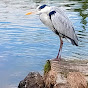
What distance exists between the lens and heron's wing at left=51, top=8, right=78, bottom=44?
7.43 metres

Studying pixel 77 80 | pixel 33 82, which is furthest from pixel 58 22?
pixel 77 80

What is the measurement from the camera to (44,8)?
7414 mm

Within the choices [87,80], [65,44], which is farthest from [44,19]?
[65,44]

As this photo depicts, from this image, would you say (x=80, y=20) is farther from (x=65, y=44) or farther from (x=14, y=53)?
(x=14, y=53)

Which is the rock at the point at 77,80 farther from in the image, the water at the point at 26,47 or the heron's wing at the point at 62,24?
Answer: the water at the point at 26,47

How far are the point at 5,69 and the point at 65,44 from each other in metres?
3.65

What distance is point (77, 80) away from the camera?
5855mm

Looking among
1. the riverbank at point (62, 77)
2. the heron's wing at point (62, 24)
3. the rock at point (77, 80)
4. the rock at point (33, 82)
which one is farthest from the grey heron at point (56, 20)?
the rock at point (77, 80)

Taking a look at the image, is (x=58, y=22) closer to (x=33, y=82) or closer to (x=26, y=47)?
(x=33, y=82)

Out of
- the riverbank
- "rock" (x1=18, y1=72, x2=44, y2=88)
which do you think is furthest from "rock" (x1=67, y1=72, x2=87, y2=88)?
"rock" (x1=18, y1=72, x2=44, y2=88)

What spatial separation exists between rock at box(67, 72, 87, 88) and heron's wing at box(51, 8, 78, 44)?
6.08 ft

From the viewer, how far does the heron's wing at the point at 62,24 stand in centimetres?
743

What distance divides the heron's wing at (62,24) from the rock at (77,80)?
1.85 metres

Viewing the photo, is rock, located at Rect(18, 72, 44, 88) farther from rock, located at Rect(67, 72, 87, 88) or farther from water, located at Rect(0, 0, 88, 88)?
rock, located at Rect(67, 72, 87, 88)
